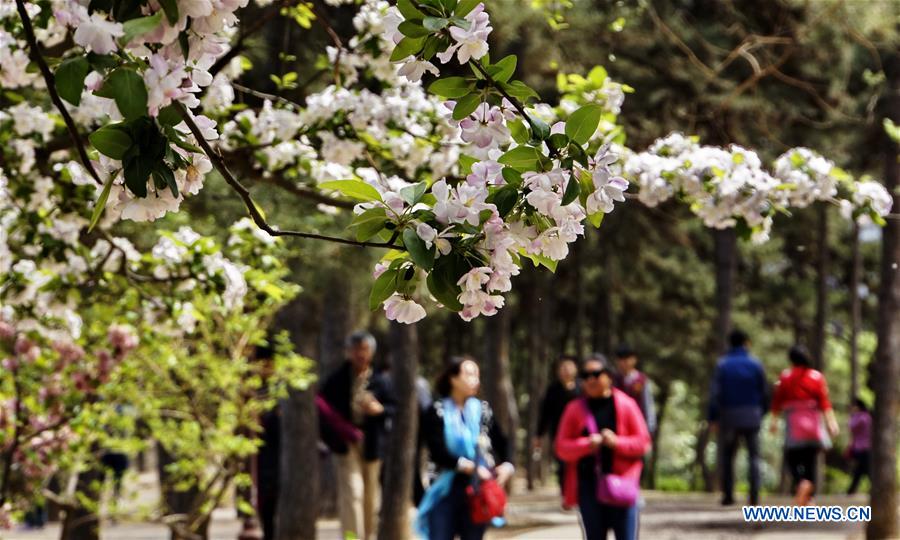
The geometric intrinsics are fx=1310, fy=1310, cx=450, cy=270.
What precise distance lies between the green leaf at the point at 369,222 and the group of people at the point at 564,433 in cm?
241

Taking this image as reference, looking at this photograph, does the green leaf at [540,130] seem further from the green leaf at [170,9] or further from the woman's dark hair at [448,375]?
the woman's dark hair at [448,375]

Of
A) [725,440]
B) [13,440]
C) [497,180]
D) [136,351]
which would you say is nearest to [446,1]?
[497,180]

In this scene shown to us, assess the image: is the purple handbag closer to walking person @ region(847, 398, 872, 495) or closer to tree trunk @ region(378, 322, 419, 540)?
tree trunk @ region(378, 322, 419, 540)

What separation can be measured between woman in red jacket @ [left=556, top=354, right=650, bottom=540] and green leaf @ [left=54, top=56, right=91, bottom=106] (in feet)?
20.2

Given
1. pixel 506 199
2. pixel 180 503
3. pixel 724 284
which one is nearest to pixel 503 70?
pixel 506 199

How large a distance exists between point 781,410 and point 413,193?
1075 centimetres

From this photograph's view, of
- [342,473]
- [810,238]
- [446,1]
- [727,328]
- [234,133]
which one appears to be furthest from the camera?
[810,238]

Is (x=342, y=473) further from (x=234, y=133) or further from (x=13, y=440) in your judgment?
(x=234, y=133)

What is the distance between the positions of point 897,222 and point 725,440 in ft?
12.9

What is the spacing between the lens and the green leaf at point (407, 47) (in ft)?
8.48

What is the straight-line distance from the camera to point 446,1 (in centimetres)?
257

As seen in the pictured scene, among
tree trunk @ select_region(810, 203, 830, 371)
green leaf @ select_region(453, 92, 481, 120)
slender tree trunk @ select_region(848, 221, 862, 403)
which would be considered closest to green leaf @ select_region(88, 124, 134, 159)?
green leaf @ select_region(453, 92, 481, 120)

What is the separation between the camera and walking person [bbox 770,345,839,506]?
12.5 meters

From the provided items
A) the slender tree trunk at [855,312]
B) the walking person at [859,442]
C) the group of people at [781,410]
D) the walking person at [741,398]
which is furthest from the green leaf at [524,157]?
the slender tree trunk at [855,312]
